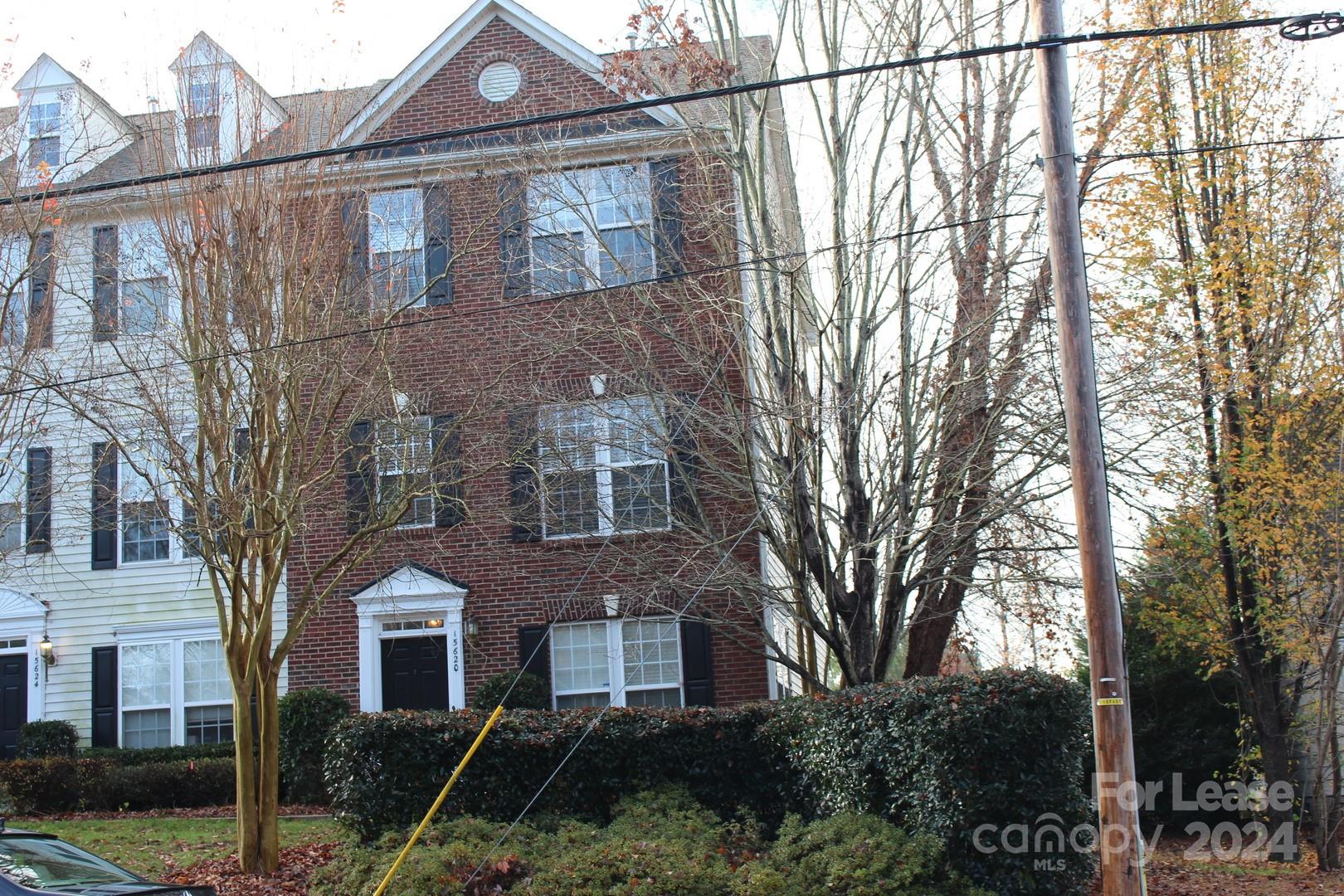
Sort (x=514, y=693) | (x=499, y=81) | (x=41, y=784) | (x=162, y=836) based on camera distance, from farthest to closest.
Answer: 1. (x=499, y=81)
2. (x=514, y=693)
3. (x=41, y=784)
4. (x=162, y=836)

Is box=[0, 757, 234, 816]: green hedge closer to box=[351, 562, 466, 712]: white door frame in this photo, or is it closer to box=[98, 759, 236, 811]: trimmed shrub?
box=[98, 759, 236, 811]: trimmed shrub

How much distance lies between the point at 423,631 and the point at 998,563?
841 centimetres

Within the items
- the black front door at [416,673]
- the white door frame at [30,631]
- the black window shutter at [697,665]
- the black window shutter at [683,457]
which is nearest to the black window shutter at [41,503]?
the white door frame at [30,631]

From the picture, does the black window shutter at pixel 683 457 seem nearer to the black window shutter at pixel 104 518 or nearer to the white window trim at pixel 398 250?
the white window trim at pixel 398 250

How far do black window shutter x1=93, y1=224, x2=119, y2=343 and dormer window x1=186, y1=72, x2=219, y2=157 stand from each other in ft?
7.21

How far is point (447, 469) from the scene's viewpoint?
13609mm

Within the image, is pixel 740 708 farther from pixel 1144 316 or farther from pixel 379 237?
pixel 379 237

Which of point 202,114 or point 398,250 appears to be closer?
point 202,114

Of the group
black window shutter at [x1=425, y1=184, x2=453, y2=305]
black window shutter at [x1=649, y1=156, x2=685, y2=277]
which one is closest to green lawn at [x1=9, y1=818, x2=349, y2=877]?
black window shutter at [x1=425, y1=184, x2=453, y2=305]

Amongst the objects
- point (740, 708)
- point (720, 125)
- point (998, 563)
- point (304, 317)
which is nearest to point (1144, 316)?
point (998, 563)

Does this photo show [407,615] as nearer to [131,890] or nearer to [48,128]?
[48,128]

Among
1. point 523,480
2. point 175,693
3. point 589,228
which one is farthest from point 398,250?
point 175,693

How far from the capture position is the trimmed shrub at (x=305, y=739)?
16.3m

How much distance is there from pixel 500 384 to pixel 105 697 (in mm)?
8936
